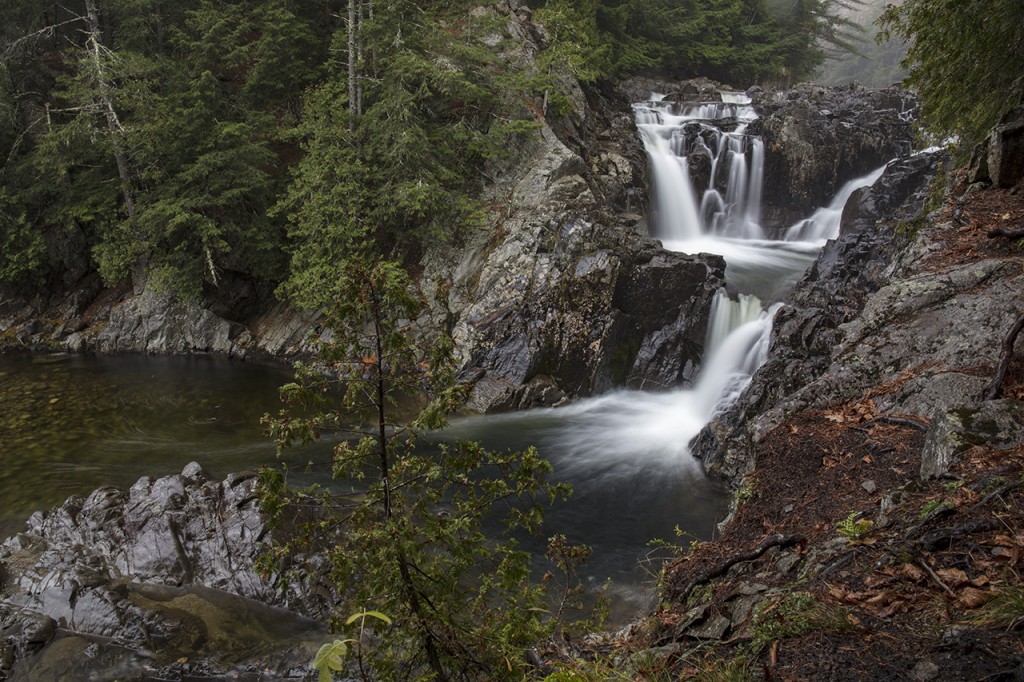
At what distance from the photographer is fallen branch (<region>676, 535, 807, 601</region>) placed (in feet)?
13.7

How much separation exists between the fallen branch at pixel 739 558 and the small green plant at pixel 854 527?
1.02 ft

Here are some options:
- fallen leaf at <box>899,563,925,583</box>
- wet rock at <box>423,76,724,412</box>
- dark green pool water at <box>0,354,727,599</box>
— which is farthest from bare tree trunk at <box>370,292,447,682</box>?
wet rock at <box>423,76,724,412</box>

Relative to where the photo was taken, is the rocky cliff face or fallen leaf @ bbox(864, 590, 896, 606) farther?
the rocky cliff face

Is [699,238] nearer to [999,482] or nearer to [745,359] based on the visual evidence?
[745,359]

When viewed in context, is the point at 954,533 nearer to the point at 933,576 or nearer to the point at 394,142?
the point at 933,576

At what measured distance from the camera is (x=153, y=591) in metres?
6.64

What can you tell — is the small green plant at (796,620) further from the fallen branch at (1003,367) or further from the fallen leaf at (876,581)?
the fallen branch at (1003,367)

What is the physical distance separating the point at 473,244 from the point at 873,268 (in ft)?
30.3

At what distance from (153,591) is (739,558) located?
6.42 meters

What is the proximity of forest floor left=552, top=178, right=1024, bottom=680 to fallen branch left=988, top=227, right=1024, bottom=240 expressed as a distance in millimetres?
2761

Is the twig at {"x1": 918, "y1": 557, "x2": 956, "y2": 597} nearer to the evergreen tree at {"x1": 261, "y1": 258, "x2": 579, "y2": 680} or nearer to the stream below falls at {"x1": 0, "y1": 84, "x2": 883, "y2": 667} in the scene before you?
the evergreen tree at {"x1": 261, "y1": 258, "x2": 579, "y2": 680}

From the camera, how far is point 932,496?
3809mm

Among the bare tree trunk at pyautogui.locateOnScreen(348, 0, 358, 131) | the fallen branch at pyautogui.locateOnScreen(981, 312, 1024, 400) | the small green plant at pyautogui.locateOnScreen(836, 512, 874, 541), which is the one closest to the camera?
the small green plant at pyautogui.locateOnScreen(836, 512, 874, 541)

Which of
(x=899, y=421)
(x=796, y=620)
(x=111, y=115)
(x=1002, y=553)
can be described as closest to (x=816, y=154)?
(x=899, y=421)
